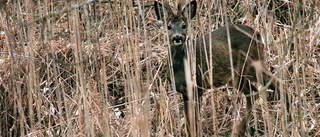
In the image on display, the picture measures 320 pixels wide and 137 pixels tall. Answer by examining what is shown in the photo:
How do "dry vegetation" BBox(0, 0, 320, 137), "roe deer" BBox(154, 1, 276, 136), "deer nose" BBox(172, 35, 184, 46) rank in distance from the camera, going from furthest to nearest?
"roe deer" BBox(154, 1, 276, 136), "deer nose" BBox(172, 35, 184, 46), "dry vegetation" BBox(0, 0, 320, 137)

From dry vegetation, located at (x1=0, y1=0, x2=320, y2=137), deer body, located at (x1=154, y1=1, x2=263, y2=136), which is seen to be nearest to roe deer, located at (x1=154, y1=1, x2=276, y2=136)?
deer body, located at (x1=154, y1=1, x2=263, y2=136)

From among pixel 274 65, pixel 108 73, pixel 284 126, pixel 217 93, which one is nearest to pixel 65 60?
pixel 108 73

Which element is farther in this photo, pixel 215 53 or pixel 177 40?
pixel 215 53

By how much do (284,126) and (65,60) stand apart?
280 cm

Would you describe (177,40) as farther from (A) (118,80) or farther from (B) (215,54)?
(A) (118,80)

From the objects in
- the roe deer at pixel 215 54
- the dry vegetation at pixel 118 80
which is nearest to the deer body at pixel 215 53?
the roe deer at pixel 215 54

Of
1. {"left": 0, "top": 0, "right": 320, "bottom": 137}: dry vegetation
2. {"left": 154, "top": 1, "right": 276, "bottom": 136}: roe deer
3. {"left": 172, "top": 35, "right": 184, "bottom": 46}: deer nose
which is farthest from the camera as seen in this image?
{"left": 154, "top": 1, "right": 276, "bottom": 136}: roe deer

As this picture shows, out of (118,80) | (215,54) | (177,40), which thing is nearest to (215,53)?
(215,54)

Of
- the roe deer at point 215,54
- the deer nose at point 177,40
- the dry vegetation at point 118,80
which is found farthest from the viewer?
the roe deer at point 215,54

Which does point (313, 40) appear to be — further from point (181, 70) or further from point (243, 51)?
point (181, 70)

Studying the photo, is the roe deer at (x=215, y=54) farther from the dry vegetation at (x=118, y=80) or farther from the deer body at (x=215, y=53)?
the dry vegetation at (x=118, y=80)

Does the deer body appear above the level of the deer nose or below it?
below

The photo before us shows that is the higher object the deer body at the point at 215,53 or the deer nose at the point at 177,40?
the deer nose at the point at 177,40

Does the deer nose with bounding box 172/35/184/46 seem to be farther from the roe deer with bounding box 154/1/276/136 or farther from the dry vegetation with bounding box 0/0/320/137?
the dry vegetation with bounding box 0/0/320/137
